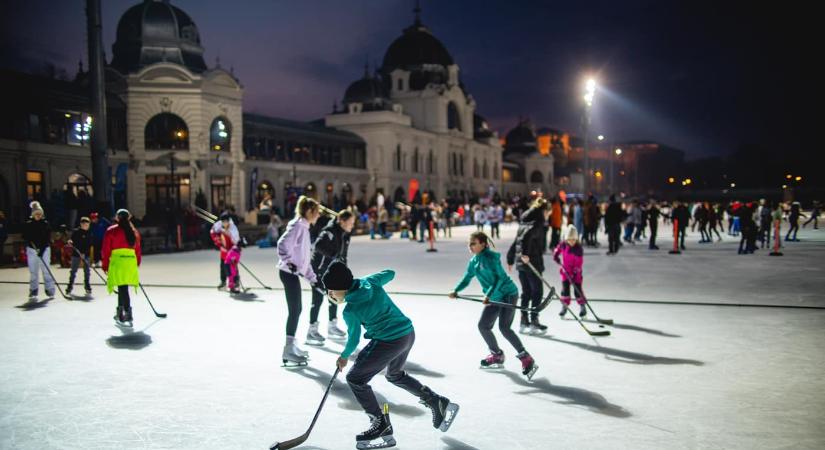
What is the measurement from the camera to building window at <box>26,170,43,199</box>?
3044cm

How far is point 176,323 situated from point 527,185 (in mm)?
101839

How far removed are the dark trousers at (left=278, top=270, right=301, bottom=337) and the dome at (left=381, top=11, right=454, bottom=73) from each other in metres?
74.5

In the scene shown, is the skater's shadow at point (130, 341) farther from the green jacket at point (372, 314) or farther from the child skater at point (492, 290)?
the green jacket at point (372, 314)

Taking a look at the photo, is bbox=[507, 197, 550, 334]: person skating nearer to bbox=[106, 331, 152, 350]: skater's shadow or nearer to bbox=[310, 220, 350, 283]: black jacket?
bbox=[310, 220, 350, 283]: black jacket

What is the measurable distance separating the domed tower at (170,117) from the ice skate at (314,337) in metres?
30.8

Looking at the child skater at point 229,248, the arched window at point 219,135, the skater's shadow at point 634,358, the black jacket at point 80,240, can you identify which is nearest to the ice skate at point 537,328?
the skater's shadow at point 634,358

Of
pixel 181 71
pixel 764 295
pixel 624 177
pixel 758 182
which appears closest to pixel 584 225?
pixel 764 295

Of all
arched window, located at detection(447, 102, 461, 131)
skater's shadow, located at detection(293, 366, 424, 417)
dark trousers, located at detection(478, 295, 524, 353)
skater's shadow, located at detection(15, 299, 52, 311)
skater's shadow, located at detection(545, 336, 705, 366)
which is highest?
arched window, located at detection(447, 102, 461, 131)

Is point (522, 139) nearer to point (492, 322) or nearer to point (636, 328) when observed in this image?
point (636, 328)

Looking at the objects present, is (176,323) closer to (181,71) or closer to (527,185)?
(181,71)

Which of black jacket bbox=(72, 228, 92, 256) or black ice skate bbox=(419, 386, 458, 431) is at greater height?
black jacket bbox=(72, 228, 92, 256)

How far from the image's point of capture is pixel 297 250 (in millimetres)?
7473

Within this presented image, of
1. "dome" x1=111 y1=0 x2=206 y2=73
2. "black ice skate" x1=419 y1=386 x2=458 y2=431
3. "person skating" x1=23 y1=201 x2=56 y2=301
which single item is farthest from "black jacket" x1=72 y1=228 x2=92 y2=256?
"dome" x1=111 y1=0 x2=206 y2=73

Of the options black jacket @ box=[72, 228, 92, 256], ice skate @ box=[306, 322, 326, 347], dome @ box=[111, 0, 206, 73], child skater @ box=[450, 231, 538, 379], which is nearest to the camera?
child skater @ box=[450, 231, 538, 379]
